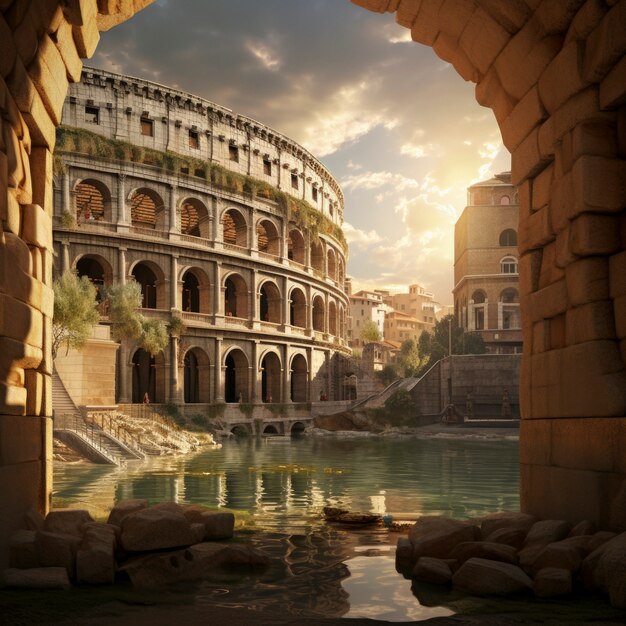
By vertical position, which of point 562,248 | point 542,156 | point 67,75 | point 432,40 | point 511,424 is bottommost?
point 511,424

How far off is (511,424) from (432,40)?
29932mm

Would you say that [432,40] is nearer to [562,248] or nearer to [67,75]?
[562,248]

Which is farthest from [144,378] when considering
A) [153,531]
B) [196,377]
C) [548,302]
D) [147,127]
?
[548,302]

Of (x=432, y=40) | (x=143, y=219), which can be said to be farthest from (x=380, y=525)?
(x=143, y=219)

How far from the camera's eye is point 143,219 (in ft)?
125

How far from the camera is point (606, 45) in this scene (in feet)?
17.6

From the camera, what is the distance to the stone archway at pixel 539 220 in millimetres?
5566

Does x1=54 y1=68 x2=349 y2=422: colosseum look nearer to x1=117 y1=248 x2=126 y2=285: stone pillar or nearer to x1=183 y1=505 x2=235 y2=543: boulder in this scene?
x1=117 y1=248 x2=126 y2=285: stone pillar

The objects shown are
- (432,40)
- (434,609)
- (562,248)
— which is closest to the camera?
(434,609)

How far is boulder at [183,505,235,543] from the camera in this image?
7199 millimetres

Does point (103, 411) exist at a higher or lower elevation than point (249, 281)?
lower

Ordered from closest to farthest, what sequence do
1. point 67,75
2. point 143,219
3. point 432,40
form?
point 67,75, point 432,40, point 143,219

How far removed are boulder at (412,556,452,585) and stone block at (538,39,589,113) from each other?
3993 mm

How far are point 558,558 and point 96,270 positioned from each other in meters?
32.3
